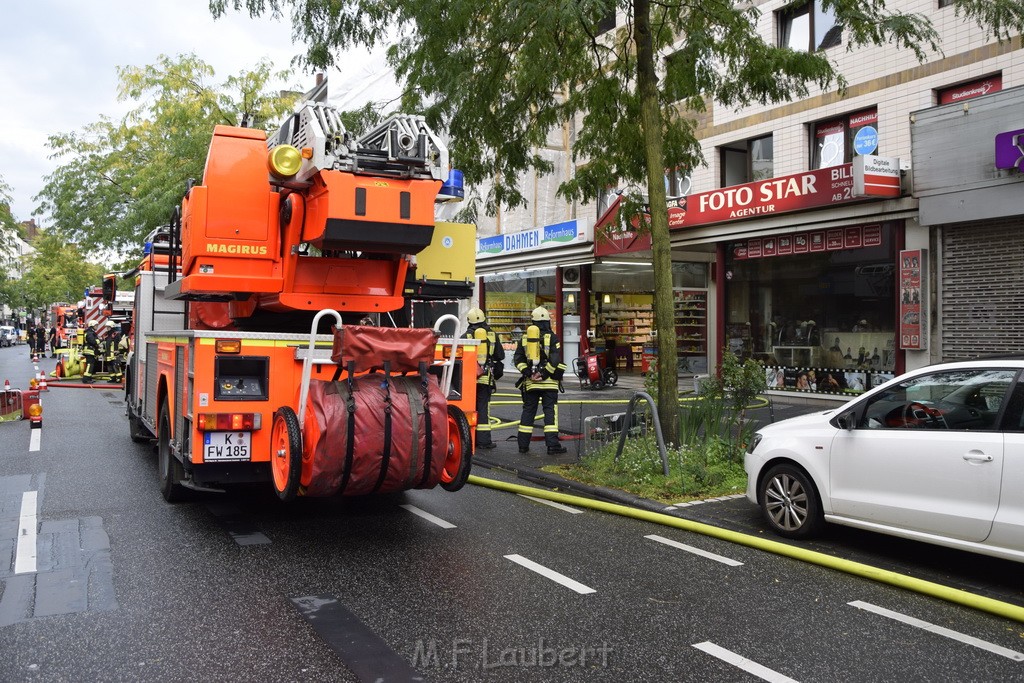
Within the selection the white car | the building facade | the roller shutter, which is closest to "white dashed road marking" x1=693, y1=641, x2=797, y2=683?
the white car

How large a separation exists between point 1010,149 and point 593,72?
6439 millimetres

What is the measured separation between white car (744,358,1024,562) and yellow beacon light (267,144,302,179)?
4354 millimetres

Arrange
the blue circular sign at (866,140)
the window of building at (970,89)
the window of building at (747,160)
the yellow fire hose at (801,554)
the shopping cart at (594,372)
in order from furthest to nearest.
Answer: the shopping cart at (594,372), the window of building at (747,160), the blue circular sign at (866,140), the window of building at (970,89), the yellow fire hose at (801,554)

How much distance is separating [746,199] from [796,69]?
754 centimetres

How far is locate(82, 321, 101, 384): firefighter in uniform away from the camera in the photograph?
24.4 metres

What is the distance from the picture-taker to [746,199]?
57.5 feet

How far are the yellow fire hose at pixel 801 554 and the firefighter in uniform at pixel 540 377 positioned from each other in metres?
2.03

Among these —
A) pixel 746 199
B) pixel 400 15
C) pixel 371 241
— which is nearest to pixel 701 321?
pixel 746 199

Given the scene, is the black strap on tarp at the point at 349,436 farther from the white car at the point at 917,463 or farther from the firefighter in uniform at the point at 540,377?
the firefighter in uniform at the point at 540,377

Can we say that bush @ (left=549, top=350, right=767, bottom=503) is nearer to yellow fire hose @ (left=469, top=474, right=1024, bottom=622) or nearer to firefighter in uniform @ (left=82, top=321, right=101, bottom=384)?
yellow fire hose @ (left=469, top=474, right=1024, bottom=622)

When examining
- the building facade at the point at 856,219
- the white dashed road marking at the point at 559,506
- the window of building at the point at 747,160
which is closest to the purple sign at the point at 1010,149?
the building facade at the point at 856,219

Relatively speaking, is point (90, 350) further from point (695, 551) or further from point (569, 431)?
point (695, 551)

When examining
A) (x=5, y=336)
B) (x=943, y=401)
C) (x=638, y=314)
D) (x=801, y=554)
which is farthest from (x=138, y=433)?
(x=5, y=336)

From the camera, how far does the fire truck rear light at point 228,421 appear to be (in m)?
6.26
